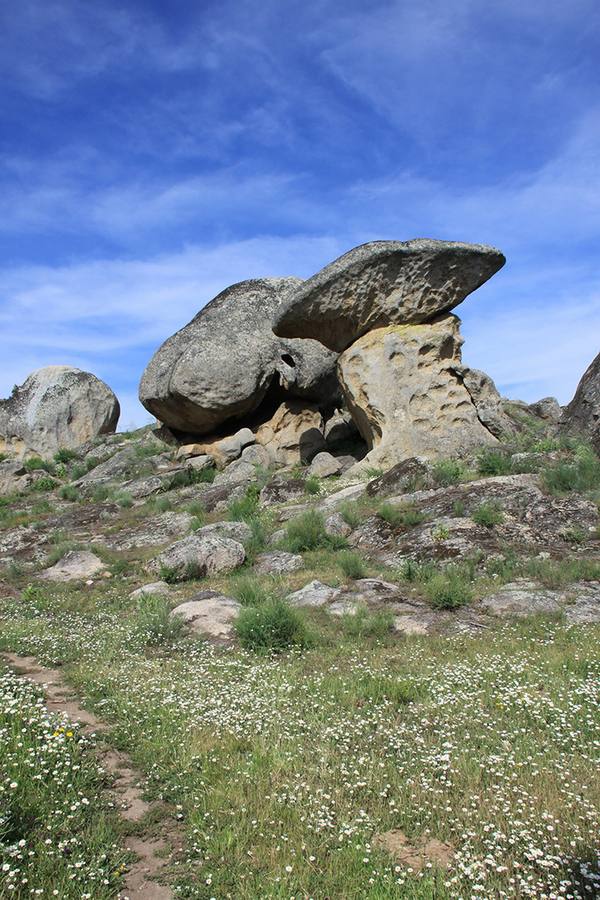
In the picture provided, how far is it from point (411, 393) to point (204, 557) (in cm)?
852

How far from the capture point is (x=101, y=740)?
5.38 m

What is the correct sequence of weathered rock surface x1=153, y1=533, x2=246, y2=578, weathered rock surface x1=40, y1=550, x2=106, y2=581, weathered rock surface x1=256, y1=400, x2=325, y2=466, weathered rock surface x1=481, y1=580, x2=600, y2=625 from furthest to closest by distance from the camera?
→ 1. weathered rock surface x1=256, y1=400, x2=325, y2=466
2. weathered rock surface x1=40, y1=550, x2=106, y2=581
3. weathered rock surface x1=153, y1=533, x2=246, y2=578
4. weathered rock surface x1=481, y1=580, x2=600, y2=625

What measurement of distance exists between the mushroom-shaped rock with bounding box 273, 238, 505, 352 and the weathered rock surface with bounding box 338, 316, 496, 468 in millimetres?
566

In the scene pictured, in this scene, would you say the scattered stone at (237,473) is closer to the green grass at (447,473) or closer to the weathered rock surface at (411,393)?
the weathered rock surface at (411,393)

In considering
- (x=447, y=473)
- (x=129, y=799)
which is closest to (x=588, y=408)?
(x=447, y=473)

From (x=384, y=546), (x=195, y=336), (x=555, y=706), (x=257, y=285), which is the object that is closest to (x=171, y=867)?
(x=555, y=706)

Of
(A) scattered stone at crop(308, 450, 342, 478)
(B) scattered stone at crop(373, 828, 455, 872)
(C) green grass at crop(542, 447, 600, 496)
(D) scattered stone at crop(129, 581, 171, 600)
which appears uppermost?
(A) scattered stone at crop(308, 450, 342, 478)

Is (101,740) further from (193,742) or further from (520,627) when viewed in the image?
(520,627)

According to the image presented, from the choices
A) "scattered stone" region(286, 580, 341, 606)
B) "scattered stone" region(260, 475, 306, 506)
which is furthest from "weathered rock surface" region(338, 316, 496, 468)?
"scattered stone" region(286, 580, 341, 606)

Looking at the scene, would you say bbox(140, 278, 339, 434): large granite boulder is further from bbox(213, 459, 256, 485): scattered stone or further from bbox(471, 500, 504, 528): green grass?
bbox(471, 500, 504, 528): green grass

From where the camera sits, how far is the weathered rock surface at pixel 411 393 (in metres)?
17.8

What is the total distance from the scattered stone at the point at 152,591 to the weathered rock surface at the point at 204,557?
1.46 ft

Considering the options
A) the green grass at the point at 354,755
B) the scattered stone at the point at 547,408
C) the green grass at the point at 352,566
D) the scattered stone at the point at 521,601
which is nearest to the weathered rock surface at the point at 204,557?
the green grass at the point at 352,566

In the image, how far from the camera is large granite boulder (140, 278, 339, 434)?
22.2m
